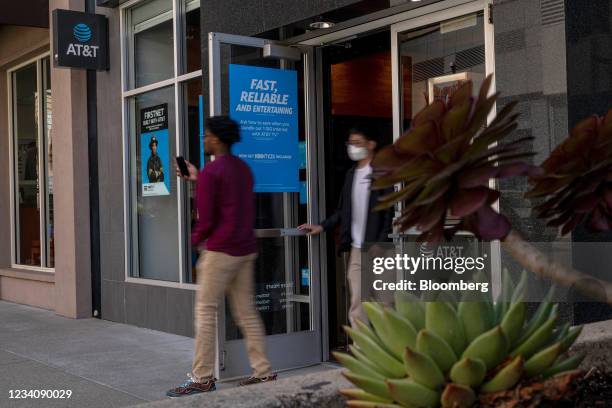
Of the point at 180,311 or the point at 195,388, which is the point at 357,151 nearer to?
the point at 195,388

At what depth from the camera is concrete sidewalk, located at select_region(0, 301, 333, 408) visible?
6.17m

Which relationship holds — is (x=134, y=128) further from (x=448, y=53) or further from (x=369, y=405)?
(x=369, y=405)

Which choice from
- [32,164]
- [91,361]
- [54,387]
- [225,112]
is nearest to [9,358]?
[91,361]

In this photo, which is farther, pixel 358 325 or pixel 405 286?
pixel 405 286

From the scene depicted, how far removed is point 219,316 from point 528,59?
10.3 ft

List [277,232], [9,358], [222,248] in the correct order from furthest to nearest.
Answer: [9,358], [277,232], [222,248]

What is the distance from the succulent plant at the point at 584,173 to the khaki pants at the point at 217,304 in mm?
3502

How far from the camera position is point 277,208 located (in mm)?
6855

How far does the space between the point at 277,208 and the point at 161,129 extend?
3.41 m

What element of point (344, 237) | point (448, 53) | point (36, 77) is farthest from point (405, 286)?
point (36, 77)

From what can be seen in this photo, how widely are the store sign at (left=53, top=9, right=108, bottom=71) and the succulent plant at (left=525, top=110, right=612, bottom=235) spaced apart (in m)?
8.93

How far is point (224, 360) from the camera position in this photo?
6.36 metres

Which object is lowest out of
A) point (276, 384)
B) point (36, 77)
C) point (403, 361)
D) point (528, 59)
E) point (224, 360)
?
point (224, 360)

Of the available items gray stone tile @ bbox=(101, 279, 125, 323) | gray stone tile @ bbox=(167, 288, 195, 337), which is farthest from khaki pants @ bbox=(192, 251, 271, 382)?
gray stone tile @ bbox=(101, 279, 125, 323)
